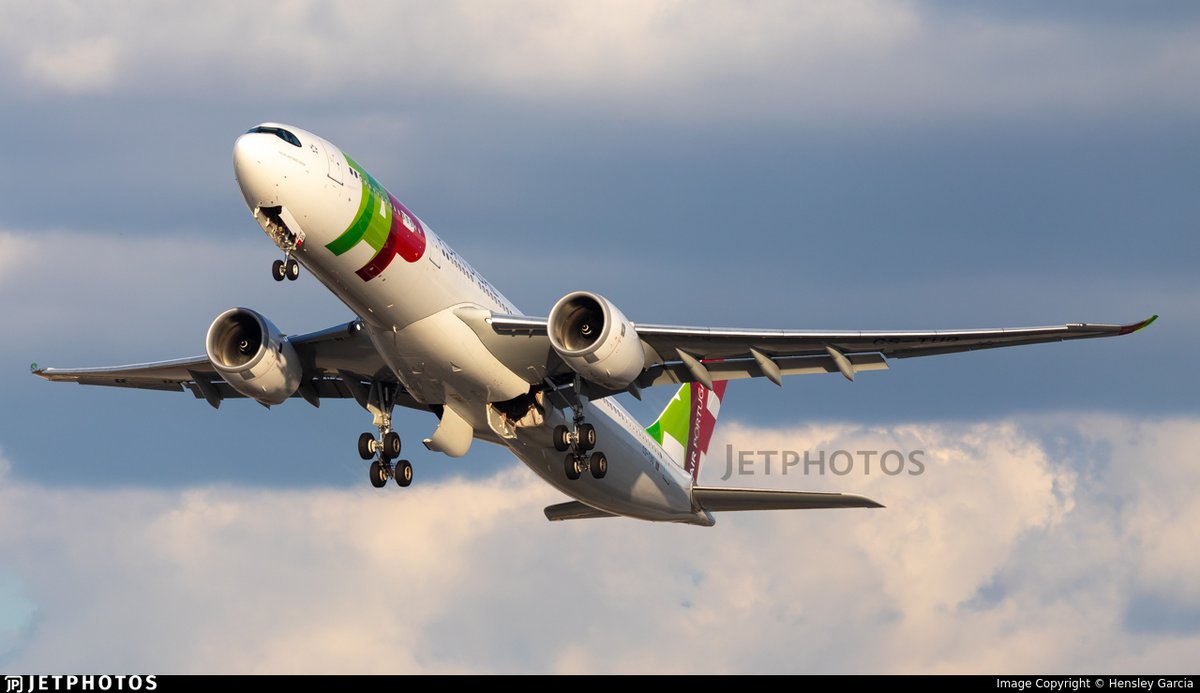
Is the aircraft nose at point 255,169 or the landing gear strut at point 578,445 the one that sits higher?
the aircraft nose at point 255,169

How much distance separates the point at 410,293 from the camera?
37219 mm

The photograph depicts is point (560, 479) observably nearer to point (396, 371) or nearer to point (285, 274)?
point (396, 371)

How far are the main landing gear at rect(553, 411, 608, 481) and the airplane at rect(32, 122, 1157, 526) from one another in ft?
0.13

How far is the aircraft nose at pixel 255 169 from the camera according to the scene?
34531 millimetres

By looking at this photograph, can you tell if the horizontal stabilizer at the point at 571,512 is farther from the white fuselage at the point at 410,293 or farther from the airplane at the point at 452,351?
the white fuselage at the point at 410,293

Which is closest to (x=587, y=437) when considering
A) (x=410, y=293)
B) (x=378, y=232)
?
(x=410, y=293)

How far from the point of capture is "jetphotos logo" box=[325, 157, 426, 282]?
117ft

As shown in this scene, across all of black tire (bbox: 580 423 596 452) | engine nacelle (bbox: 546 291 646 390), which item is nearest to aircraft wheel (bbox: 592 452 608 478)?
black tire (bbox: 580 423 596 452)

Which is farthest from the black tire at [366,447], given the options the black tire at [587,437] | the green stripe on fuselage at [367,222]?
the green stripe on fuselage at [367,222]

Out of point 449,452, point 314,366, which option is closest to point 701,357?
point 449,452

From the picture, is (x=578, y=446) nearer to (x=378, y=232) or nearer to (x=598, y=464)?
(x=598, y=464)

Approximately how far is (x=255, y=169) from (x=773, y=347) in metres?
12.1

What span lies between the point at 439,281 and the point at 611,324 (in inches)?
147

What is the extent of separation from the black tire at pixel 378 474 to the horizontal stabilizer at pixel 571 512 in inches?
321
